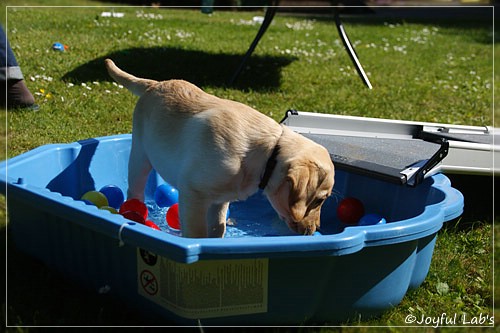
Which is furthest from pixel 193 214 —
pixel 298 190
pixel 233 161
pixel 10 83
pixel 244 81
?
pixel 244 81

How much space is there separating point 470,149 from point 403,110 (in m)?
2.55

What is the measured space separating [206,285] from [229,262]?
0.12m

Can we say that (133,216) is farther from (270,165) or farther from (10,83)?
(10,83)

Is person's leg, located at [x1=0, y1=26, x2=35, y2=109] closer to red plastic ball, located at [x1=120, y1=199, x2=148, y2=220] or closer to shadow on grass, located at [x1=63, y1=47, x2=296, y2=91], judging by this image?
shadow on grass, located at [x1=63, y1=47, x2=296, y2=91]

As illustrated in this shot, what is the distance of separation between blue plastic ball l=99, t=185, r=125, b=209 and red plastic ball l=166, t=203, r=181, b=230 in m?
0.30

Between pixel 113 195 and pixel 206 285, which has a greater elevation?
pixel 206 285

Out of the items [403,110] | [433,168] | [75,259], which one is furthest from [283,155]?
[403,110]

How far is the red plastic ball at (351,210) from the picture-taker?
3791mm

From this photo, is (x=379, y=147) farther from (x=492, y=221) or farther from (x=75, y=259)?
(x=75, y=259)

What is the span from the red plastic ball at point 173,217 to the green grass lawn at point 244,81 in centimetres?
87

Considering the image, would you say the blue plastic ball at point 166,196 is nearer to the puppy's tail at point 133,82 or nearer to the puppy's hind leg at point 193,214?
the puppy's tail at point 133,82

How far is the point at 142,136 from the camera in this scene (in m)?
3.29

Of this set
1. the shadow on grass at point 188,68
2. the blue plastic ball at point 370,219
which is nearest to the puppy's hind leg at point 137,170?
the blue plastic ball at point 370,219

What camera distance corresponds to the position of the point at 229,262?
2.40 m
